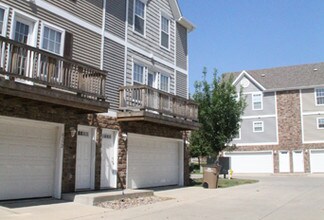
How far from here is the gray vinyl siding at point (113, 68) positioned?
51.8 ft

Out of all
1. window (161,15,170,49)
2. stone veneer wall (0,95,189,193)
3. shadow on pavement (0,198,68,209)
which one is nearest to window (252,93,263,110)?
window (161,15,170,49)

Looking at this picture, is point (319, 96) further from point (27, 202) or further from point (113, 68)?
point (27, 202)

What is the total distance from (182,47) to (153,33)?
3245mm

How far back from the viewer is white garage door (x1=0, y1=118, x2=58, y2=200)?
11.6 meters

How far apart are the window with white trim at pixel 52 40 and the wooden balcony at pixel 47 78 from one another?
1.29 m

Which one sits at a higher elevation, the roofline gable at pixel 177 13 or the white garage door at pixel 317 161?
the roofline gable at pixel 177 13

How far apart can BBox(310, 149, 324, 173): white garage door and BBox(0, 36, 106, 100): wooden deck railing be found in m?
31.4

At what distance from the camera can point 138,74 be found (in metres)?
18.1

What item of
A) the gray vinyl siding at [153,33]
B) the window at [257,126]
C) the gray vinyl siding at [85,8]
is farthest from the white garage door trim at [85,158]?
the window at [257,126]

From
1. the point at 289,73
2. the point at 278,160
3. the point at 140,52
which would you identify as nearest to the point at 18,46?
the point at 140,52

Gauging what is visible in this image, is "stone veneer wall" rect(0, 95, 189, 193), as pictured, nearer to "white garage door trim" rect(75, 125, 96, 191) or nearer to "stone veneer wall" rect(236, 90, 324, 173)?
"white garage door trim" rect(75, 125, 96, 191)

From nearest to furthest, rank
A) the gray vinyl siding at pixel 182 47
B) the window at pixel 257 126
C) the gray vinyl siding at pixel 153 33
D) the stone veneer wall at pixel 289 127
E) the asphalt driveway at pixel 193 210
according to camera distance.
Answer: the asphalt driveway at pixel 193 210 < the gray vinyl siding at pixel 153 33 < the gray vinyl siding at pixel 182 47 < the stone veneer wall at pixel 289 127 < the window at pixel 257 126

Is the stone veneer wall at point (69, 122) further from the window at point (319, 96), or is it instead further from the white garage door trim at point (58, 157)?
the window at point (319, 96)

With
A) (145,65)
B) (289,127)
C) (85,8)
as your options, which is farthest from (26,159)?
(289,127)
